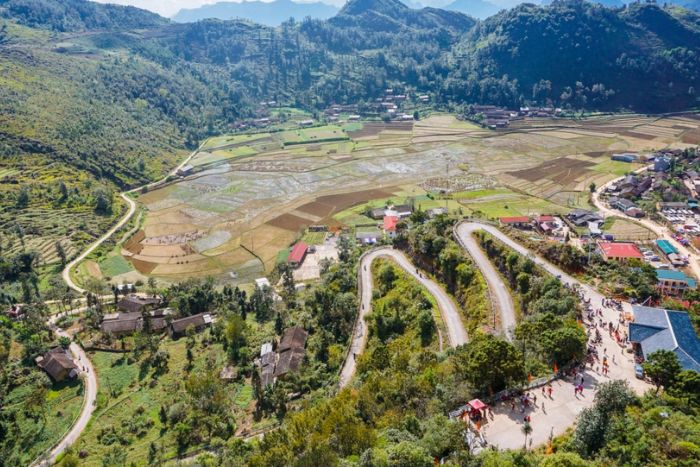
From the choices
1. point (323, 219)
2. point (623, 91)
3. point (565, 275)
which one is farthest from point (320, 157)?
point (623, 91)

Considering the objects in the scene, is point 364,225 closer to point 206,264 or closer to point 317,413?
point 206,264

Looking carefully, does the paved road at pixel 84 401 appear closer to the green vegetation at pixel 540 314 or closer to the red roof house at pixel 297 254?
the red roof house at pixel 297 254

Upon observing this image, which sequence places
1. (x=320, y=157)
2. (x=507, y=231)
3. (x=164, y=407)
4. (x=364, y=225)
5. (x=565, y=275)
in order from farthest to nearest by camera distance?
(x=320, y=157), (x=364, y=225), (x=507, y=231), (x=565, y=275), (x=164, y=407)

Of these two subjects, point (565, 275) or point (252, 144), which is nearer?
point (565, 275)

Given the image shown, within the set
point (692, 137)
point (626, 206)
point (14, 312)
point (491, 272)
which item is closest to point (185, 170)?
point (14, 312)

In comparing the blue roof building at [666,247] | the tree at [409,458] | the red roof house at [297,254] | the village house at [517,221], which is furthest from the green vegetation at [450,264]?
the blue roof building at [666,247]

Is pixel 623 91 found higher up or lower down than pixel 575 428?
higher up

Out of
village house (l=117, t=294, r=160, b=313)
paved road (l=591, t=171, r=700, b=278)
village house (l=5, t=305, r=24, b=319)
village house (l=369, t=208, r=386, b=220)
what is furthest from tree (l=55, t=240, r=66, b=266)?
paved road (l=591, t=171, r=700, b=278)

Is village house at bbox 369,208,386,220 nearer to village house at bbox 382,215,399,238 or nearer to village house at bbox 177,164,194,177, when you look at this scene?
village house at bbox 382,215,399,238

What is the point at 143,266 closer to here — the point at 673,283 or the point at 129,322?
the point at 129,322
